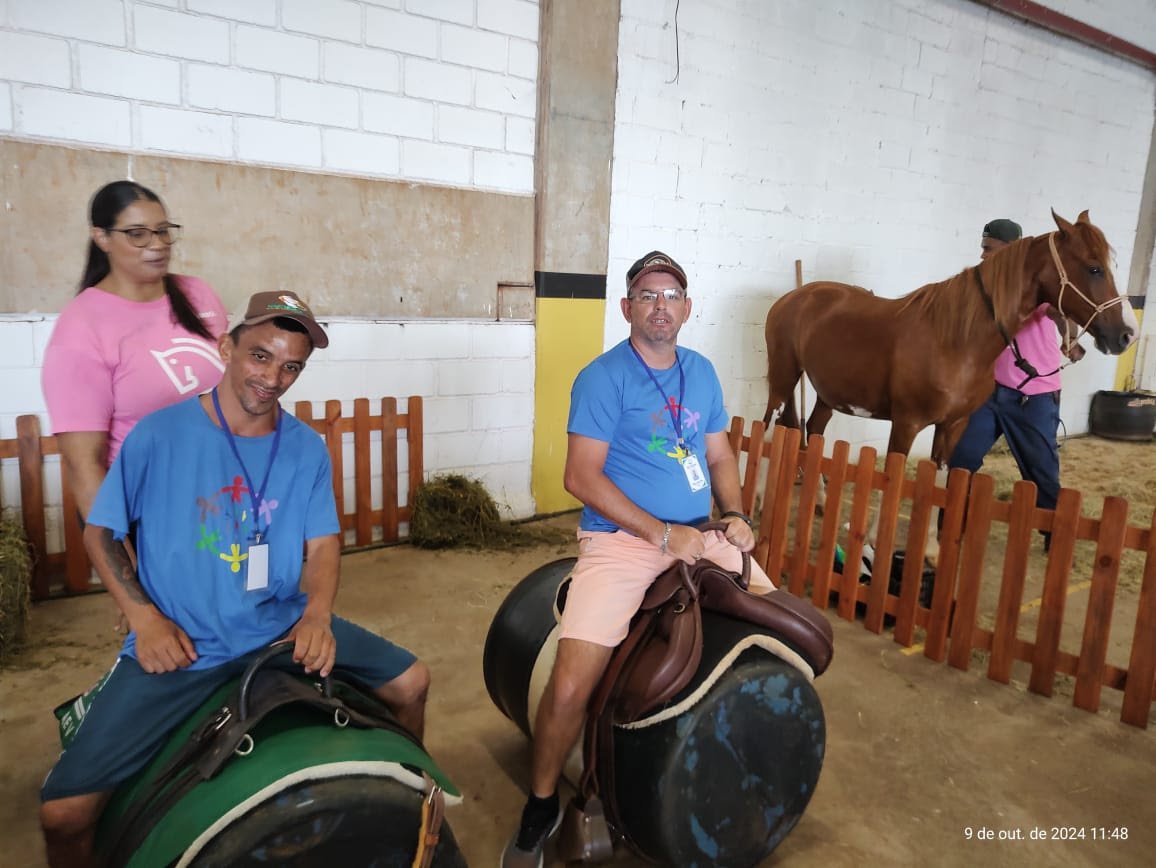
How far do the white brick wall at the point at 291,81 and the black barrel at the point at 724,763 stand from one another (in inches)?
134

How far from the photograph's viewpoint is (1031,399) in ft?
14.1

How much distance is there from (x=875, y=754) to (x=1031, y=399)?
260cm

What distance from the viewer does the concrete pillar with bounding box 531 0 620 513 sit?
15.3 feet

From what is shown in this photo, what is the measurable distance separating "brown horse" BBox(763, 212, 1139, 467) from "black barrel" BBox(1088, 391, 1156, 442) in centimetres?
537

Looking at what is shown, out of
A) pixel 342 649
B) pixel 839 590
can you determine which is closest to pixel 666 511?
pixel 342 649

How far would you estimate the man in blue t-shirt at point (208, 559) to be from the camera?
4.87 feet

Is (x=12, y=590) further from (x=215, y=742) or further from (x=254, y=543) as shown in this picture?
(x=215, y=742)

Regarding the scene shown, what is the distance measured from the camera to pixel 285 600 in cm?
175

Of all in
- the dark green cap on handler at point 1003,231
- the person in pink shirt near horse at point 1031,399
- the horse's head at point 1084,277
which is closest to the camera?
the horse's head at point 1084,277

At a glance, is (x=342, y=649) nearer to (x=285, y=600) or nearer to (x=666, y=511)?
(x=285, y=600)

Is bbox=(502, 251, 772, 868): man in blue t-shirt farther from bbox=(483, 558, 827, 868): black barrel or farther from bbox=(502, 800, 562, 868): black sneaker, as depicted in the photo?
bbox=(483, 558, 827, 868): black barrel

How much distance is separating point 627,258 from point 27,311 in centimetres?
345

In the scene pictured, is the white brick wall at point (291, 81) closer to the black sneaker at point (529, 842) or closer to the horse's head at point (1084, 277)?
the horse's head at point (1084, 277)

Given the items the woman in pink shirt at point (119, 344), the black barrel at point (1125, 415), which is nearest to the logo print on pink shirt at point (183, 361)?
the woman in pink shirt at point (119, 344)
